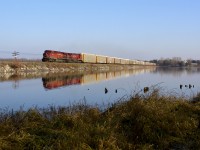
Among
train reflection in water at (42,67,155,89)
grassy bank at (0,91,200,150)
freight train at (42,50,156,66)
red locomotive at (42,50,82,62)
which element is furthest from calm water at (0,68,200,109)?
freight train at (42,50,156,66)

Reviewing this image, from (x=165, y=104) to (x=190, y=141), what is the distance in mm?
3531

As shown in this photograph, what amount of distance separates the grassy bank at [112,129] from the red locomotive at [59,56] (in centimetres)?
7005

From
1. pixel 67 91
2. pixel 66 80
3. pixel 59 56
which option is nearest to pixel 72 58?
pixel 59 56

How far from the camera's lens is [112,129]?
9.92m

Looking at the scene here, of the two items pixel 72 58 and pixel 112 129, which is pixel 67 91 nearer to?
pixel 112 129

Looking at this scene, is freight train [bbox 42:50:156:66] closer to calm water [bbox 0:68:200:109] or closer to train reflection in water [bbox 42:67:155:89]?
train reflection in water [bbox 42:67:155:89]

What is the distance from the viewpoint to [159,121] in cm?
1123

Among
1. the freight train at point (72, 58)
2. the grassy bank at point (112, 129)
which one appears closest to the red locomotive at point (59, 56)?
the freight train at point (72, 58)

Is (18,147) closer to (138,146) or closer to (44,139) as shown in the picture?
(44,139)

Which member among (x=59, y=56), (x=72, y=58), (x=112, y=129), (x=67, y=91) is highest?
(x=59, y=56)

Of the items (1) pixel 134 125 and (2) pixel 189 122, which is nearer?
(1) pixel 134 125

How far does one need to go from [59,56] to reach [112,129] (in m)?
78.4

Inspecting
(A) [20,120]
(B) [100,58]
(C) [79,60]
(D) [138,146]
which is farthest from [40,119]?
(B) [100,58]

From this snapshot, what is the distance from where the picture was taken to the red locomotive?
8238 centimetres
